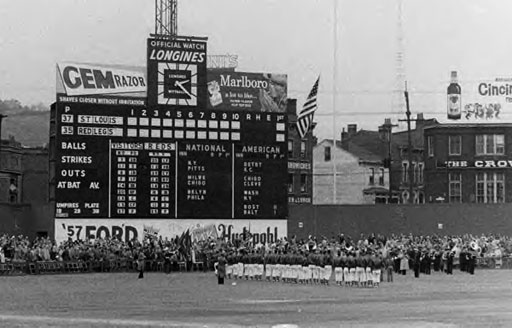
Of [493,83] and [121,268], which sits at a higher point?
[493,83]

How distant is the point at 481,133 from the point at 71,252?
34958 millimetres

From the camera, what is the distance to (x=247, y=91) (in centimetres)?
4188

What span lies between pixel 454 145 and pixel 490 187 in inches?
157

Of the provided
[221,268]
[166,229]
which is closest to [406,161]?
[166,229]

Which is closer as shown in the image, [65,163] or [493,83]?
[65,163]

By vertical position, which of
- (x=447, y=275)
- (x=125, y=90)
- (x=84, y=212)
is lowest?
(x=447, y=275)

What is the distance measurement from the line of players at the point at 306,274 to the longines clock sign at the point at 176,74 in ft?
23.3

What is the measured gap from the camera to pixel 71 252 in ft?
129

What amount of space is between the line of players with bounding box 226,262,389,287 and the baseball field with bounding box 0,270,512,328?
74 cm

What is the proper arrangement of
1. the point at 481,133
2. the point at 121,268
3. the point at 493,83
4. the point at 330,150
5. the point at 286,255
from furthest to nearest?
the point at 330,150 → the point at 481,133 → the point at 493,83 → the point at 121,268 → the point at 286,255

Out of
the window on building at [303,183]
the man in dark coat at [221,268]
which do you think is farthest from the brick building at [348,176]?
the man in dark coat at [221,268]

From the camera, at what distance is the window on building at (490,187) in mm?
64938

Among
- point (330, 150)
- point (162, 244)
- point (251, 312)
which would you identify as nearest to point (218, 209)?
point (162, 244)

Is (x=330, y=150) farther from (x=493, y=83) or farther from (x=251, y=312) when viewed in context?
(x=251, y=312)
